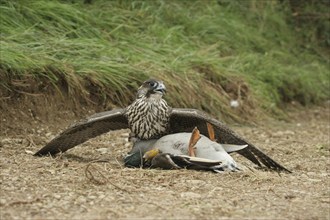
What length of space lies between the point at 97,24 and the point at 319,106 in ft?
10.5

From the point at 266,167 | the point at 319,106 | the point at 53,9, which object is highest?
the point at 53,9

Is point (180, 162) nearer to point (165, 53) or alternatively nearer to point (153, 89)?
point (153, 89)

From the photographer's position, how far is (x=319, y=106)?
9.55 metres

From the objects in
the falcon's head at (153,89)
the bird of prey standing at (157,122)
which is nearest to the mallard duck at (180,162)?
the bird of prey standing at (157,122)

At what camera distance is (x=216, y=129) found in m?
5.06

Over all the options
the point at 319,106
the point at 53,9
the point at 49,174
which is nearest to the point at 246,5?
the point at 319,106

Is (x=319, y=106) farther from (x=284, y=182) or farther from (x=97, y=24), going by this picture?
(x=284, y=182)

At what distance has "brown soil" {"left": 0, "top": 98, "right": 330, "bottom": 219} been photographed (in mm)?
3537

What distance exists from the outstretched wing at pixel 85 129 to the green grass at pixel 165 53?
1242 mm

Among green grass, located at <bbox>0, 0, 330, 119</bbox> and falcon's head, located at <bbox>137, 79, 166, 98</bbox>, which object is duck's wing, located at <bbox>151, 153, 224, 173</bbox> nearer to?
falcon's head, located at <bbox>137, 79, 166, 98</bbox>

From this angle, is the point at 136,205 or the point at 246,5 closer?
the point at 136,205

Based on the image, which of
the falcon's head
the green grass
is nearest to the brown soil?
the falcon's head

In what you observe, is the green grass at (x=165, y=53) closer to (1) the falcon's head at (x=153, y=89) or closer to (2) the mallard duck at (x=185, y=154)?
(1) the falcon's head at (x=153, y=89)

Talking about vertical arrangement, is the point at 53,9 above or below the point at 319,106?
above
